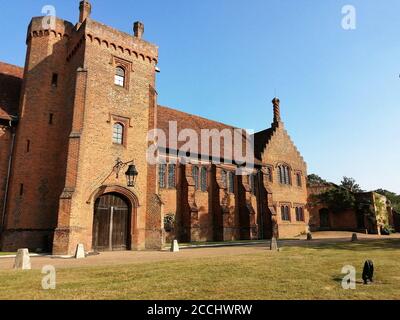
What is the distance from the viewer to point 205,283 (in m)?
7.71

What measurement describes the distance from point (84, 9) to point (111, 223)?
1558 cm

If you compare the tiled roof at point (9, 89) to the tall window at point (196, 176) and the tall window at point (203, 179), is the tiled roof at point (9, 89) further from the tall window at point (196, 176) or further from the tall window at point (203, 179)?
the tall window at point (203, 179)

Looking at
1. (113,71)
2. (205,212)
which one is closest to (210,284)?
(113,71)

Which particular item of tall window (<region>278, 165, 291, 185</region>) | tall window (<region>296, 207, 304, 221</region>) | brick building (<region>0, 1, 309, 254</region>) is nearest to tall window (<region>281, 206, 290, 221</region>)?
tall window (<region>296, 207, 304, 221</region>)

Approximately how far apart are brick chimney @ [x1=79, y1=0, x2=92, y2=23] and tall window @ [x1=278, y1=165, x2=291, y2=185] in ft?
81.0

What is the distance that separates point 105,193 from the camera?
62.6 ft

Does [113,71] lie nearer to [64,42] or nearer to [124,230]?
[64,42]

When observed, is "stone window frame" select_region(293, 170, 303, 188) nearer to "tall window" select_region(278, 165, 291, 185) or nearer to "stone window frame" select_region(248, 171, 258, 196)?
"tall window" select_region(278, 165, 291, 185)

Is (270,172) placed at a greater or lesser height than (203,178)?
greater

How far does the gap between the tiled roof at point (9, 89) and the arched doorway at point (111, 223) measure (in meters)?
8.55

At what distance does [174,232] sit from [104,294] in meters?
19.2

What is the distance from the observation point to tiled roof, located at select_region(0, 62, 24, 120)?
20.7 meters

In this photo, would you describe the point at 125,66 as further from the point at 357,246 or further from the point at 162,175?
the point at 357,246

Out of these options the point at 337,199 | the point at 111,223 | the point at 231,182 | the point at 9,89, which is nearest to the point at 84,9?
the point at 9,89
